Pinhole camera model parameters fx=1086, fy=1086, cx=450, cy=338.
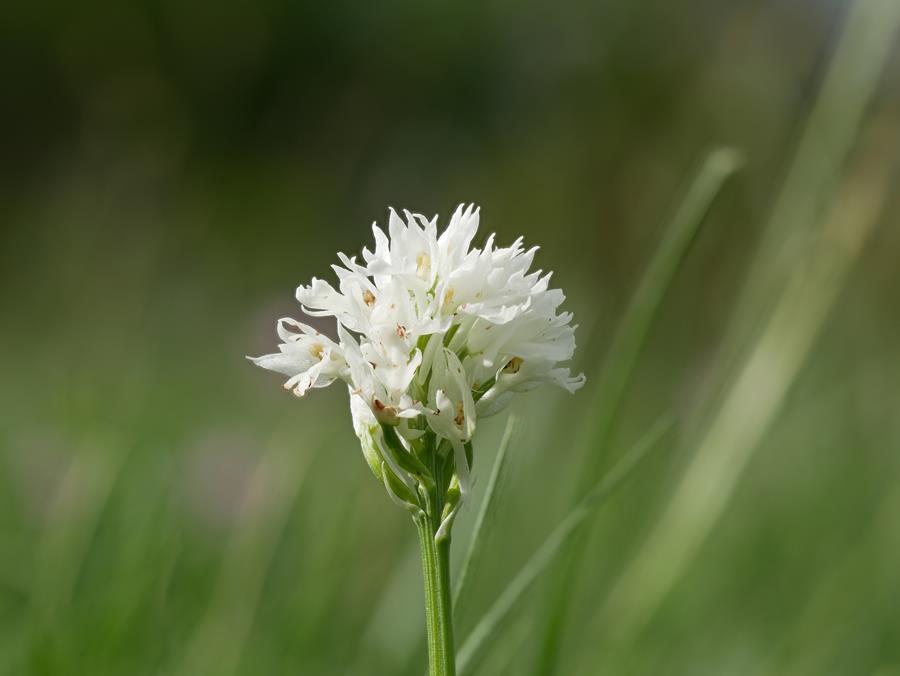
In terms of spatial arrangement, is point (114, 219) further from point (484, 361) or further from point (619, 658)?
point (484, 361)

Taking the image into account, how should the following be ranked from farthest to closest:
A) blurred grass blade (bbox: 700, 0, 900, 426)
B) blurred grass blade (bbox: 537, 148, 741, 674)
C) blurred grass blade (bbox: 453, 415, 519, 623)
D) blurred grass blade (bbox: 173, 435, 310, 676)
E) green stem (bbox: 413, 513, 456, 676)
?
1. blurred grass blade (bbox: 700, 0, 900, 426)
2. blurred grass blade (bbox: 173, 435, 310, 676)
3. blurred grass blade (bbox: 537, 148, 741, 674)
4. blurred grass blade (bbox: 453, 415, 519, 623)
5. green stem (bbox: 413, 513, 456, 676)

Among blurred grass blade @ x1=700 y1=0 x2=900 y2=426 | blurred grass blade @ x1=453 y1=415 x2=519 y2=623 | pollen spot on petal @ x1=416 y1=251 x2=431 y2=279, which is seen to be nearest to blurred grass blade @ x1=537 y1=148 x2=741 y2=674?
blurred grass blade @ x1=453 y1=415 x2=519 y2=623

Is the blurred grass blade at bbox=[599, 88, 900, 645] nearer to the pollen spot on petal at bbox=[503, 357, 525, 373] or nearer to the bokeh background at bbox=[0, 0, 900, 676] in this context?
the bokeh background at bbox=[0, 0, 900, 676]

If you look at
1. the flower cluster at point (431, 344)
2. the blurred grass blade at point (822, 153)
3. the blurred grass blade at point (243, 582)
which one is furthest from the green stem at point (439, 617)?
the blurred grass blade at point (822, 153)

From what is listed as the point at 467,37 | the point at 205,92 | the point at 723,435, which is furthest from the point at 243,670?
the point at 467,37

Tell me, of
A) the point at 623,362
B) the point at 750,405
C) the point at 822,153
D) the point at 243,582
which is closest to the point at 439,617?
the point at 623,362

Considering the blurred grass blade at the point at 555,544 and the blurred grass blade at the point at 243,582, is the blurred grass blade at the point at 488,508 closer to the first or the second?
the blurred grass blade at the point at 555,544
